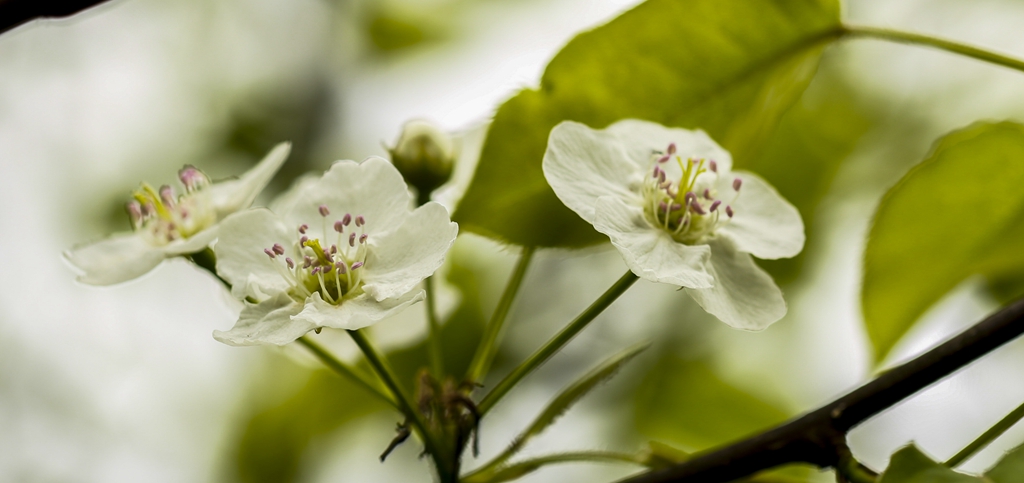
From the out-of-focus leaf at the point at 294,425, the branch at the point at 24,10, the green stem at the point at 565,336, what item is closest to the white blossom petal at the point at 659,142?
the green stem at the point at 565,336

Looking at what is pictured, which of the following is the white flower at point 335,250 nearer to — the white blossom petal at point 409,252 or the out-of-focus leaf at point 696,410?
the white blossom petal at point 409,252

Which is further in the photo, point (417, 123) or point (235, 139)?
point (235, 139)

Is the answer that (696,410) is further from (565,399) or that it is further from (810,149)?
(565,399)

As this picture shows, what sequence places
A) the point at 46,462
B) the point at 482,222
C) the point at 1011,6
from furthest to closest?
the point at 46,462
the point at 1011,6
the point at 482,222

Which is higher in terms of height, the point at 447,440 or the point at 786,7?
the point at 786,7

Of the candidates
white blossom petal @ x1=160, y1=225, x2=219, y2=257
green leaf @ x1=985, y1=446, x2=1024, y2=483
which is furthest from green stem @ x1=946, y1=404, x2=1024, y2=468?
white blossom petal @ x1=160, y1=225, x2=219, y2=257

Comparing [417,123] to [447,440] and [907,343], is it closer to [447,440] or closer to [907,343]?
[447,440]

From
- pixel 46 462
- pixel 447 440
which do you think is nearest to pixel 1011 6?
pixel 447 440
